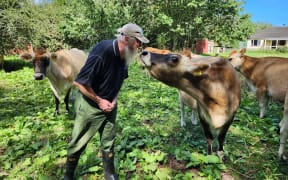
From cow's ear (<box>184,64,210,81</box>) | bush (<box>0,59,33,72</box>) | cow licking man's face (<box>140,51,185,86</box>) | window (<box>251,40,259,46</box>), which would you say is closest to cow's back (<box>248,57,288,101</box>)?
cow's ear (<box>184,64,210,81</box>)

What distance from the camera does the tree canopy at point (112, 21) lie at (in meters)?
12.8

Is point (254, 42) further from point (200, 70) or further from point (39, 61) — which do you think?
point (200, 70)

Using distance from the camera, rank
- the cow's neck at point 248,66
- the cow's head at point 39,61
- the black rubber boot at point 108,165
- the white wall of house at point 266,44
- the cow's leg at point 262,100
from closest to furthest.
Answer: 1. the black rubber boot at point 108,165
2. the cow's head at point 39,61
3. the cow's leg at point 262,100
4. the cow's neck at point 248,66
5. the white wall of house at point 266,44

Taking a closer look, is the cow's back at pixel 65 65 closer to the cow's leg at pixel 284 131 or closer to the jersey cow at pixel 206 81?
the jersey cow at pixel 206 81

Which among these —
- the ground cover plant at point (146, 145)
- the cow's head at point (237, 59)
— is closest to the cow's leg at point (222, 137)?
the ground cover plant at point (146, 145)

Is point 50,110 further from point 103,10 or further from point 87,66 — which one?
point 103,10

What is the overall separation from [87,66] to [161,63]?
2.72 feet

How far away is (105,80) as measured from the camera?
284 centimetres

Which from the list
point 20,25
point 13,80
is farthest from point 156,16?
point 13,80

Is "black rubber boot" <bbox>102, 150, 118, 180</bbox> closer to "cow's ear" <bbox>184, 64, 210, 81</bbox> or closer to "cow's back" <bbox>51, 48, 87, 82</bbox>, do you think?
"cow's ear" <bbox>184, 64, 210, 81</bbox>

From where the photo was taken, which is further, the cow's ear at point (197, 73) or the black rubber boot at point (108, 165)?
the black rubber boot at point (108, 165)

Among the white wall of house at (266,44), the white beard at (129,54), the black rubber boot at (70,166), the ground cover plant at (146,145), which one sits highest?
the white wall of house at (266,44)

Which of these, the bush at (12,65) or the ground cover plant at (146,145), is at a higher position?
the bush at (12,65)

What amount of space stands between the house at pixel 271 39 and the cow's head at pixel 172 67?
212 feet
